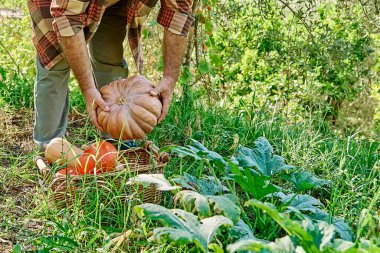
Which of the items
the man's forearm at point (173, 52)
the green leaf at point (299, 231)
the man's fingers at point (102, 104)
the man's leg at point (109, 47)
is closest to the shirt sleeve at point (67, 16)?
the man's fingers at point (102, 104)

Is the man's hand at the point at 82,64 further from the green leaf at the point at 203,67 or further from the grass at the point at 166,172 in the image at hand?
the green leaf at the point at 203,67

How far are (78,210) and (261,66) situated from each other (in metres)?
5.01

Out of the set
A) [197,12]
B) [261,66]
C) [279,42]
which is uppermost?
[197,12]

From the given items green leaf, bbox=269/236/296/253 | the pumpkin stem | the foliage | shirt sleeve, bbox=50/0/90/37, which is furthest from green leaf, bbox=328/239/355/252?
shirt sleeve, bbox=50/0/90/37

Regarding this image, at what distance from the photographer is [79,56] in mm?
2785

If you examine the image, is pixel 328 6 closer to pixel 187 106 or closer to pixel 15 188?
pixel 187 106

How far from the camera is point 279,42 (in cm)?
630

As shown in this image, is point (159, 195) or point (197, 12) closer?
point (159, 195)

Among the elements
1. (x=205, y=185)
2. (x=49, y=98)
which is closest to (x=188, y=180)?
(x=205, y=185)

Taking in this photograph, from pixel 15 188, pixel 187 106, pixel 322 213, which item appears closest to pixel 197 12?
pixel 187 106

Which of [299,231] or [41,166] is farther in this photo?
[41,166]

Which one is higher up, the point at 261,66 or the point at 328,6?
the point at 328,6

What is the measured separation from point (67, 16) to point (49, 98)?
658 millimetres

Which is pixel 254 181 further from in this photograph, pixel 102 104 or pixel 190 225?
pixel 102 104
